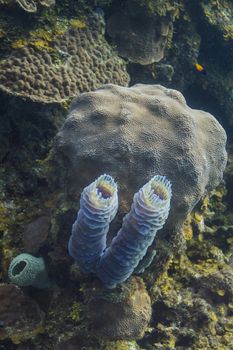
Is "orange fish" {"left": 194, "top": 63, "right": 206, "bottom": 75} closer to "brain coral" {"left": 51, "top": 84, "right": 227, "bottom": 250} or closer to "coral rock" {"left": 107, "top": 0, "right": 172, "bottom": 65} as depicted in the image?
"coral rock" {"left": 107, "top": 0, "right": 172, "bottom": 65}

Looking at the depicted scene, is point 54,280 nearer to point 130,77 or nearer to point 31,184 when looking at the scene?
point 31,184

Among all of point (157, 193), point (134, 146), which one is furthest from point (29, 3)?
point (157, 193)

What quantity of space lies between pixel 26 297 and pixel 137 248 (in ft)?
3.96

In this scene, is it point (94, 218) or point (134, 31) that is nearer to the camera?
point (94, 218)

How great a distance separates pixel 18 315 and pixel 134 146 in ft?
5.75

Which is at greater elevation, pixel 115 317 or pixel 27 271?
pixel 115 317

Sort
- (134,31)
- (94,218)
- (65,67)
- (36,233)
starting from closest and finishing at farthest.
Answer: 1. (94,218)
2. (36,233)
3. (65,67)
4. (134,31)

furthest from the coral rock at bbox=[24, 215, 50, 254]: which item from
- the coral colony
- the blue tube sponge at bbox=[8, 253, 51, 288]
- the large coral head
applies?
the large coral head

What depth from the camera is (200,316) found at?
3.77 m

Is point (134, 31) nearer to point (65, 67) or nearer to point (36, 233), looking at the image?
point (65, 67)

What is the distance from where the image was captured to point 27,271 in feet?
9.77

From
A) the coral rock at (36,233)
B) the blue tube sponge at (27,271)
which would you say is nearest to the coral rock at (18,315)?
the blue tube sponge at (27,271)

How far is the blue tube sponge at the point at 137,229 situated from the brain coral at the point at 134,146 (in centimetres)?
48

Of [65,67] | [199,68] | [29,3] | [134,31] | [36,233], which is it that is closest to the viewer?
[36,233]
